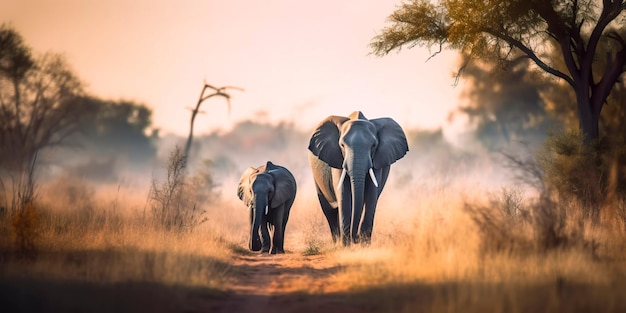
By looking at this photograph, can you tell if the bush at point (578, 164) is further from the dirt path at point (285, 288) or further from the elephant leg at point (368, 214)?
the dirt path at point (285, 288)

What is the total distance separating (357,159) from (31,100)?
16.2 meters

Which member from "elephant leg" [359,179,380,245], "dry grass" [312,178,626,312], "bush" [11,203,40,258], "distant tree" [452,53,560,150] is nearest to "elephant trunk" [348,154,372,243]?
"elephant leg" [359,179,380,245]

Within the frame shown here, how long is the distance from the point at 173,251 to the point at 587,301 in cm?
655

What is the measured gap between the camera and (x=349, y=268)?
12.3m

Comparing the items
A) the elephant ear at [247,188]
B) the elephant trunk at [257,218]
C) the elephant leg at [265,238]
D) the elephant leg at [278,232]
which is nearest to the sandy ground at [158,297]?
the elephant trunk at [257,218]

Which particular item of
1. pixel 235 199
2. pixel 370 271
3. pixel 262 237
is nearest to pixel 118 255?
pixel 370 271

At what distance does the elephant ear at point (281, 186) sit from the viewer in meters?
19.9

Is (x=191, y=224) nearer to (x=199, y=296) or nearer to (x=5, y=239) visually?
(x=5, y=239)

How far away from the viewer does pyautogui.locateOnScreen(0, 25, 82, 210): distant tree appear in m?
24.9

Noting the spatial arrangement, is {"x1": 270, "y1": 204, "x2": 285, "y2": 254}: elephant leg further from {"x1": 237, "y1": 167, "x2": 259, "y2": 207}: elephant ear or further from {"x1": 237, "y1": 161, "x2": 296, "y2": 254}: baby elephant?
{"x1": 237, "y1": 167, "x2": 259, "y2": 207}: elephant ear

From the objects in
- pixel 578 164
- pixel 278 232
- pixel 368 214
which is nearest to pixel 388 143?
pixel 368 214

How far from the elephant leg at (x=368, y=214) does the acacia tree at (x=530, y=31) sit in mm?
6142

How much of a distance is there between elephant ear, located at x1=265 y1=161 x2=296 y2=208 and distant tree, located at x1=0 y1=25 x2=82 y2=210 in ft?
24.1

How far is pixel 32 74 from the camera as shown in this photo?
27.6 metres
